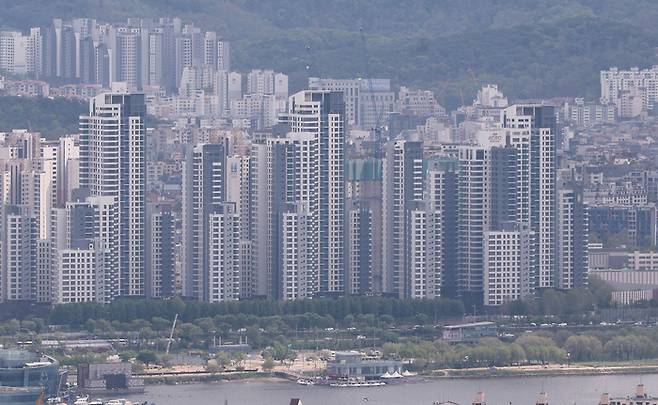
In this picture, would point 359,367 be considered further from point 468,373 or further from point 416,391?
point 416,391

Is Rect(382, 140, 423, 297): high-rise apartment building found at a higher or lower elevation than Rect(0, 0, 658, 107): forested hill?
lower

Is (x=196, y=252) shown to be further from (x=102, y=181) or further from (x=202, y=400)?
(x=202, y=400)

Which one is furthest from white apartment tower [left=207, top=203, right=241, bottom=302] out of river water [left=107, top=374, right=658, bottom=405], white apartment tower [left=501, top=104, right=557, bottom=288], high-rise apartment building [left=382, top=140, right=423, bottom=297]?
river water [left=107, top=374, right=658, bottom=405]

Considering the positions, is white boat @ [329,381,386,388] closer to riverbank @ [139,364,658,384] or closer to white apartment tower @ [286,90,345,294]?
riverbank @ [139,364,658,384]

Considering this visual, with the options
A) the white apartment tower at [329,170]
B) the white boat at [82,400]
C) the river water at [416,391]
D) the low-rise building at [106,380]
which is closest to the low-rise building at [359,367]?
the river water at [416,391]

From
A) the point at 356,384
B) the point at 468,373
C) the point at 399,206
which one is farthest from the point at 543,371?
the point at 399,206

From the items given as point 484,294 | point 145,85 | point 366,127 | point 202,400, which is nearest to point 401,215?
point 484,294
